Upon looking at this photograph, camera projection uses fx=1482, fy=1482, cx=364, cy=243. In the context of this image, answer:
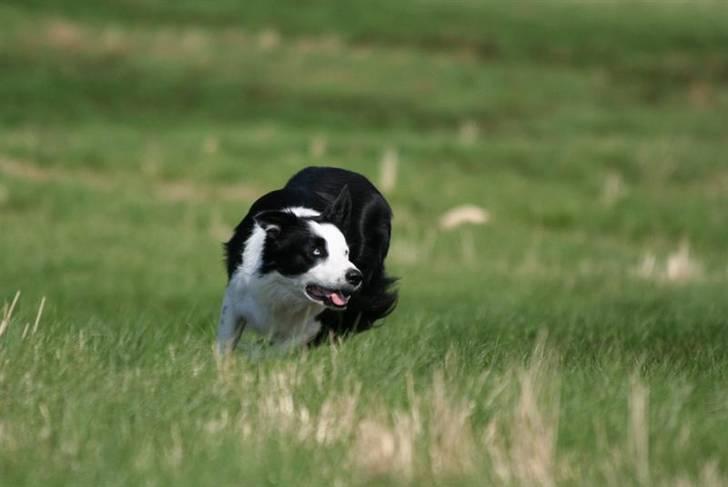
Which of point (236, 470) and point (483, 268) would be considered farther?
point (483, 268)

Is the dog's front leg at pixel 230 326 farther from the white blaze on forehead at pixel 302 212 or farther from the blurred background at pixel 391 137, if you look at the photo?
the blurred background at pixel 391 137

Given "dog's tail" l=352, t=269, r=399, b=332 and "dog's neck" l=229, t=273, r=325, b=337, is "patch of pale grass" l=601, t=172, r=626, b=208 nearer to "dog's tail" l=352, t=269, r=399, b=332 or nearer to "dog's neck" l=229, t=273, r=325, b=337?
"dog's tail" l=352, t=269, r=399, b=332

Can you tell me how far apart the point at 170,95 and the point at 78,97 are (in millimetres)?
3167

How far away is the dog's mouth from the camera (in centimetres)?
924

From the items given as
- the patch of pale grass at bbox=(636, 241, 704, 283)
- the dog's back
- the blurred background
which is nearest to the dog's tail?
the dog's back

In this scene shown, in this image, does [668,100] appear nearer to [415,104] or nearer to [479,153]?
[415,104]

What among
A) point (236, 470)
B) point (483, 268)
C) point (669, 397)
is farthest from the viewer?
point (483, 268)

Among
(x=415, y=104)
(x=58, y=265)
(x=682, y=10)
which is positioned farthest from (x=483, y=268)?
(x=682, y=10)

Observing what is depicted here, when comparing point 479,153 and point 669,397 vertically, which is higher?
point 669,397

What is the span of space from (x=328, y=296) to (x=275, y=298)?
1.44 ft

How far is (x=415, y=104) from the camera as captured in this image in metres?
50.7

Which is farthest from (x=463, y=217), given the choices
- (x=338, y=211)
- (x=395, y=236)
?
(x=338, y=211)

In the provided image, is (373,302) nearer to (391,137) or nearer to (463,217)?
(463,217)

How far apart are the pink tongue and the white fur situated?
11cm
